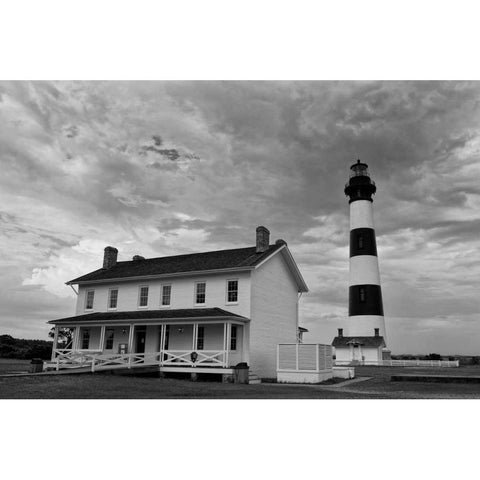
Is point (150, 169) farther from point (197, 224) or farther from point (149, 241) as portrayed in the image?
point (149, 241)

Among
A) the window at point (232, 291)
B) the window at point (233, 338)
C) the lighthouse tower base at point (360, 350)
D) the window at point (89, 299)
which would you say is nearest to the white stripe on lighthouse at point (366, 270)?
the lighthouse tower base at point (360, 350)

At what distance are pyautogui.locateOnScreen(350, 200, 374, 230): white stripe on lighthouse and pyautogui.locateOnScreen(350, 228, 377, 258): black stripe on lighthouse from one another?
36cm

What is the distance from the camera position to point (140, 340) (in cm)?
2469

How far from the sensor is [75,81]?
17.1 m

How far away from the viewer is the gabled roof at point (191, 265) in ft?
74.0

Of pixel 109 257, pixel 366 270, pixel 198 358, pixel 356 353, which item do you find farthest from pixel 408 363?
pixel 109 257

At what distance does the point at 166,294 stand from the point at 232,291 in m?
4.01

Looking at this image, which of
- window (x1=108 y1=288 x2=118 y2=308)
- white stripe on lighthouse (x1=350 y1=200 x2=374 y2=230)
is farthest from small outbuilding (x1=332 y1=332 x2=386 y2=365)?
window (x1=108 y1=288 x2=118 y2=308)

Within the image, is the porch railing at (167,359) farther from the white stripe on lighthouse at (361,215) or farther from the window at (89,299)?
the white stripe on lighthouse at (361,215)

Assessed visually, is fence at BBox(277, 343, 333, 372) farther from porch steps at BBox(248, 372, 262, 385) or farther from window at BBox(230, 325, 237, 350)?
window at BBox(230, 325, 237, 350)

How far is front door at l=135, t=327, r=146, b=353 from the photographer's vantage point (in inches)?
968

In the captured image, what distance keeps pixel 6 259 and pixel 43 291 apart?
2544mm

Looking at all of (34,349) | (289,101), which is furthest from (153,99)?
(34,349)

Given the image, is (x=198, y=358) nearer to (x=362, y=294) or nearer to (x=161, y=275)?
(x=161, y=275)
